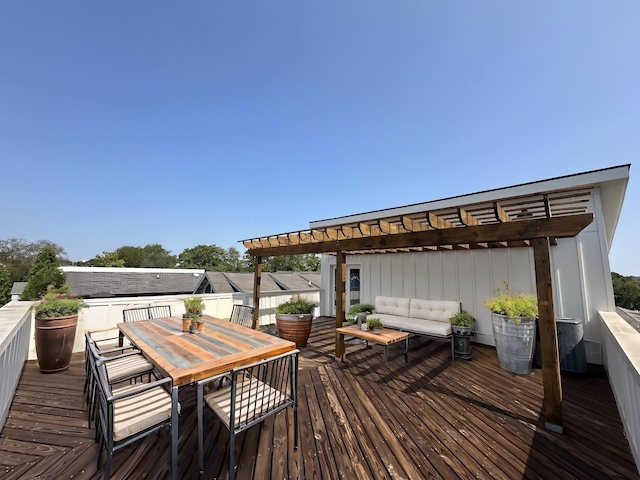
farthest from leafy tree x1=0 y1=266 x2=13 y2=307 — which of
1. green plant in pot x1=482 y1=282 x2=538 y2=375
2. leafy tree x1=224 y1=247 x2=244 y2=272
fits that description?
leafy tree x1=224 y1=247 x2=244 y2=272

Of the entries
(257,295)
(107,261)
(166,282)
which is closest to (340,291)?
(257,295)

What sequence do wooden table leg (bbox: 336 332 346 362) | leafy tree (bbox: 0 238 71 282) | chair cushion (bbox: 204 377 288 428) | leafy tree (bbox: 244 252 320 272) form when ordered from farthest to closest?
leafy tree (bbox: 244 252 320 272), leafy tree (bbox: 0 238 71 282), wooden table leg (bbox: 336 332 346 362), chair cushion (bbox: 204 377 288 428)

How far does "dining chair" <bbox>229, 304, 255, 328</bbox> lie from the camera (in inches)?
171

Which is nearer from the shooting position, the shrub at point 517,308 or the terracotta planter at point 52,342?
the terracotta planter at point 52,342

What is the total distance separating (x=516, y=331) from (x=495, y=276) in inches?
70.1

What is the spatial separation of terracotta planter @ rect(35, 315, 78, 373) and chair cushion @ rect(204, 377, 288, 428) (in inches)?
122

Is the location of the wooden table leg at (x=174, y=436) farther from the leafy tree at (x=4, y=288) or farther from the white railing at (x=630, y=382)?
the leafy tree at (x=4, y=288)

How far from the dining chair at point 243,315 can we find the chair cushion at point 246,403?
2256 millimetres

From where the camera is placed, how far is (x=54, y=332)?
3.41 metres

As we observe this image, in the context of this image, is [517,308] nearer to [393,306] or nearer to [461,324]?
[461,324]

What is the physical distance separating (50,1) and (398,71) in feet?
24.1

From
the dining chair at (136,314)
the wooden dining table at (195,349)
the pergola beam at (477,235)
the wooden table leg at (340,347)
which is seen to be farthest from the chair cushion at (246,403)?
the dining chair at (136,314)

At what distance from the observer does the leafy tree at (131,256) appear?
40.9 metres

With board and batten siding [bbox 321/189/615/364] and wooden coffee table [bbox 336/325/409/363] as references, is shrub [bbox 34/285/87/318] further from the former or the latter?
board and batten siding [bbox 321/189/615/364]
